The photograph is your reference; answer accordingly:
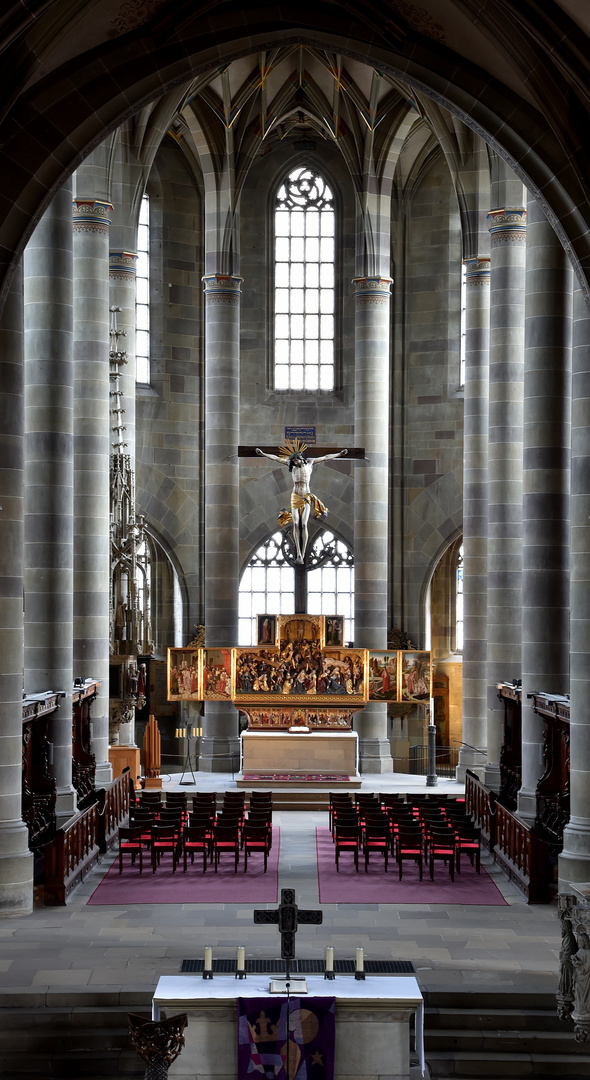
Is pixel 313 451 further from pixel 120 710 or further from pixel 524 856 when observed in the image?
pixel 524 856

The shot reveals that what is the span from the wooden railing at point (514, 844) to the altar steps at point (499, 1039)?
451 centimetres

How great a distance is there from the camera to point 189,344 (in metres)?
34.8

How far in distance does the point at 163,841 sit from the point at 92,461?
26.3ft

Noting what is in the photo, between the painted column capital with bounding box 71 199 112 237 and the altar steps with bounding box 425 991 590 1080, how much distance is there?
1677 cm

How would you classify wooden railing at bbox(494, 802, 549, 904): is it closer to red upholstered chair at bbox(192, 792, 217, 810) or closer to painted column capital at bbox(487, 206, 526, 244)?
red upholstered chair at bbox(192, 792, 217, 810)

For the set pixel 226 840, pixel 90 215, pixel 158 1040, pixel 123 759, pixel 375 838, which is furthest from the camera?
pixel 123 759

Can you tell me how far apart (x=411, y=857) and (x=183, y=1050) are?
8.75m

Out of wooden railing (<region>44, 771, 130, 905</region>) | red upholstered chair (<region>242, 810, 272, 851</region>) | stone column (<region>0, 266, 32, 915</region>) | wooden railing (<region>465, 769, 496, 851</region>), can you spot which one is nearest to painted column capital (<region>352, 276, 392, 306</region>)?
wooden railing (<region>465, 769, 496, 851</region>)

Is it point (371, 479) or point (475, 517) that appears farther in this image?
point (371, 479)

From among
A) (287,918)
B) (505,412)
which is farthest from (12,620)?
(505,412)

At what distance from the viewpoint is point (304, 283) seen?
3569 centimetres

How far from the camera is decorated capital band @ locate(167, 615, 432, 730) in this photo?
28.3m

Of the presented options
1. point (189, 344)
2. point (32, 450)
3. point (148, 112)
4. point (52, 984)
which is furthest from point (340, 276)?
point (52, 984)

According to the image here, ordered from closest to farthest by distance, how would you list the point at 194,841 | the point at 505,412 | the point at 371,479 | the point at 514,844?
the point at 514,844, the point at 194,841, the point at 505,412, the point at 371,479
